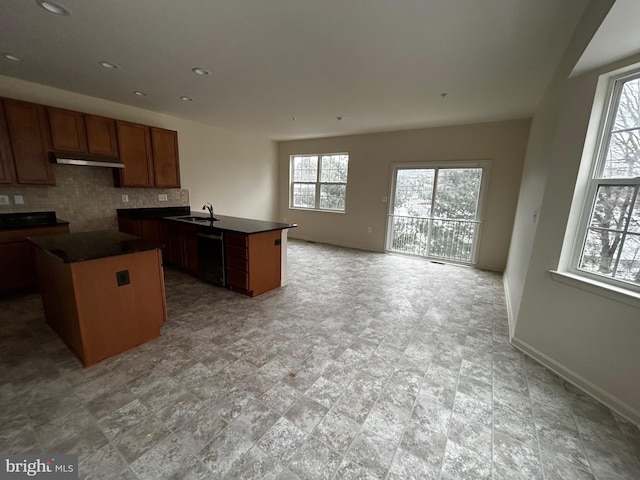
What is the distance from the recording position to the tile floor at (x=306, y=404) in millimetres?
1300

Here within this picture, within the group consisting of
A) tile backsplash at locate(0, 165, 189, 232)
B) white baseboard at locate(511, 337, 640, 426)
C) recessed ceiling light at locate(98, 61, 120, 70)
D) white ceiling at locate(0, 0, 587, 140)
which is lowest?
white baseboard at locate(511, 337, 640, 426)

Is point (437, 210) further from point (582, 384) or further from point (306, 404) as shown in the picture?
point (306, 404)

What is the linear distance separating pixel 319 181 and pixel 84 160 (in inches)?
177

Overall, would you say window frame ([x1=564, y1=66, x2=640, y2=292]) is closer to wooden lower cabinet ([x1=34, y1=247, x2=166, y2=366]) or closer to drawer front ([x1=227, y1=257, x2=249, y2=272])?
drawer front ([x1=227, y1=257, x2=249, y2=272])

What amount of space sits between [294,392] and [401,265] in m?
3.62

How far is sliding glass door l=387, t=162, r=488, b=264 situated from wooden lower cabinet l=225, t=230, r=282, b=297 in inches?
124

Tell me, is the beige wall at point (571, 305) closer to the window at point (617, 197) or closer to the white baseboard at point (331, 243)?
the window at point (617, 197)

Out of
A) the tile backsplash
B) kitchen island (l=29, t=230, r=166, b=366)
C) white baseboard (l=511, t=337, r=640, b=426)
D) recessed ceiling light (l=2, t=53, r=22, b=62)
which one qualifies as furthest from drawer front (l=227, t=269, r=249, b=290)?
recessed ceiling light (l=2, t=53, r=22, b=62)

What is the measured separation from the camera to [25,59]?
2.58 metres

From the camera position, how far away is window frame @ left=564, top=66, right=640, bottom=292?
1.70 meters

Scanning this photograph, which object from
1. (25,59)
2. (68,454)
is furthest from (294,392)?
(25,59)

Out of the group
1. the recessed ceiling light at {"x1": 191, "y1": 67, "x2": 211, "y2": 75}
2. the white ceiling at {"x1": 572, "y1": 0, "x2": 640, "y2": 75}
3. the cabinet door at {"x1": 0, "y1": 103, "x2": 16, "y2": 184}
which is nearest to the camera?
the white ceiling at {"x1": 572, "y1": 0, "x2": 640, "y2": 75}

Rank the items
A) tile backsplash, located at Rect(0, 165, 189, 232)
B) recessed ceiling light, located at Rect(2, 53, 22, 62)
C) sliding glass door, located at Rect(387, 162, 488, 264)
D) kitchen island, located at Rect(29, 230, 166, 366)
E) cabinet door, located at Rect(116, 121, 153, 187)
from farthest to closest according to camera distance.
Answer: sliding glass door, located at Rect(387, 162, 488, 264)
cabinet door, located at Rect(116, 121, 153, 187)
tile backsplash, located at Rect(0, 165, 189, 232)
recessed ceiling light, located at Rect(2, 53, 22, 62)
kitchen island, located at Rect(29, 230, 166, 366)

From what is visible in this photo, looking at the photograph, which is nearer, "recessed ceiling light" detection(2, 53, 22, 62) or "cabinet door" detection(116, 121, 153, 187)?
"recessed ceiling light" detection(2, 53, 22, 62)
